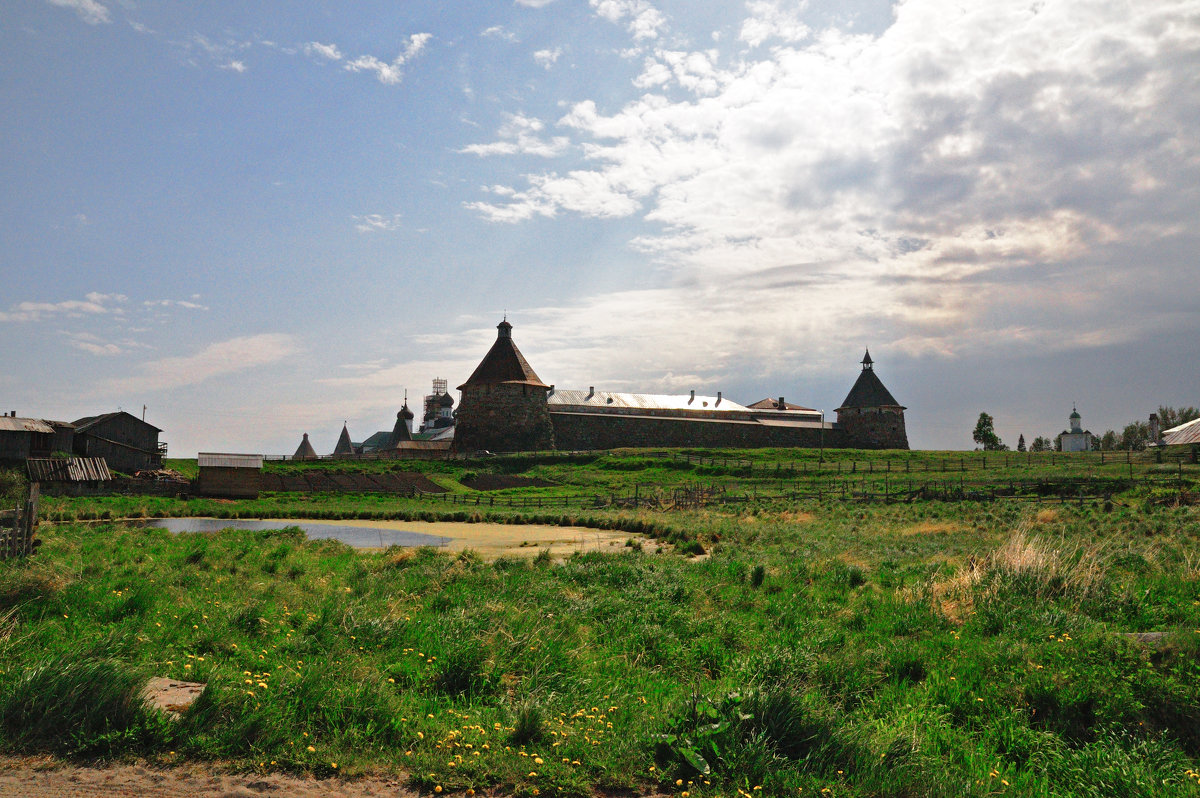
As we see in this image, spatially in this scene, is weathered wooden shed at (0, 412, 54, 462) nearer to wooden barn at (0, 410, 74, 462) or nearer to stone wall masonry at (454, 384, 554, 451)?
wooden barn at (0, 410, 74, 462)

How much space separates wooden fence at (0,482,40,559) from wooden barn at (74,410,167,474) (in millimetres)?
46799

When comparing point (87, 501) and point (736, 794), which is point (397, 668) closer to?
point (736, 794)

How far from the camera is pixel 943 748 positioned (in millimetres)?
5984

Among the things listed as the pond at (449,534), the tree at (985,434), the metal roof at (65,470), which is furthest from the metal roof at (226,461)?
the tree at (985,434)

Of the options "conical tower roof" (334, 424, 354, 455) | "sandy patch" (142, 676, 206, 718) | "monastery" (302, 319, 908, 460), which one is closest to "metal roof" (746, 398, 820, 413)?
"monastery" (302, 319, 908, 460)

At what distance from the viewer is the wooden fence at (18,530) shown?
35.7 feet

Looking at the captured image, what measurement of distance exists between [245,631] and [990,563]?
31.9 ft

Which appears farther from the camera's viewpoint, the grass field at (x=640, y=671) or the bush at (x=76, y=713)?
the grass field at (x=640, y=671)

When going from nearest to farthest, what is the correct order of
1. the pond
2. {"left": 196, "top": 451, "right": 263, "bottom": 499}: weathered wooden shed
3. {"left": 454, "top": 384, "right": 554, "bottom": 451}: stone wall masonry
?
the pond, {"left": 196, "top": 451, "right": 263, "bottom": 499}: weathered wooden shed, {"left": 454, "top": 384, "right": 554, "bottom": 451}: stone wall masonry

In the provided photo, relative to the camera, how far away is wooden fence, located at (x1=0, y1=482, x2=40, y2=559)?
10891 millimetres

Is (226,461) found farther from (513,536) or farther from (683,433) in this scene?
(683,433)

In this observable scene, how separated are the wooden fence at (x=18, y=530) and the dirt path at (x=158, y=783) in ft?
25.3

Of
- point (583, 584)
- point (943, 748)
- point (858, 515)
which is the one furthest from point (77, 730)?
point (858, 515)

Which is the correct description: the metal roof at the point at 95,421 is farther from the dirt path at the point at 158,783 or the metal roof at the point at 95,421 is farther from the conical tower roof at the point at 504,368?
the dirt path at the point at 158,783
